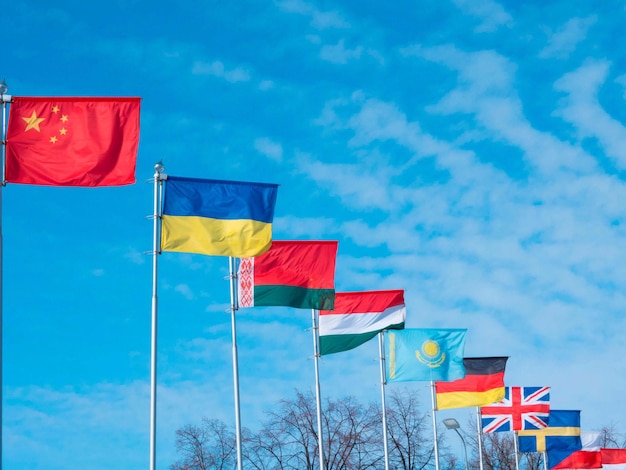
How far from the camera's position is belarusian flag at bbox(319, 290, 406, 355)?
38031 mm

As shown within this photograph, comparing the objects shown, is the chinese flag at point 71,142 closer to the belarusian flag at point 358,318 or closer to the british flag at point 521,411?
the belarusian flag at point 358,318

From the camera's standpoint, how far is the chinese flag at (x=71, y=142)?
2117 cm

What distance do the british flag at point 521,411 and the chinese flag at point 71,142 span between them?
36397 millimetres

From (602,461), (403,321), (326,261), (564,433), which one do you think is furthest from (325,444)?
(326,261)

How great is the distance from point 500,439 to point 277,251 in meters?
57.2

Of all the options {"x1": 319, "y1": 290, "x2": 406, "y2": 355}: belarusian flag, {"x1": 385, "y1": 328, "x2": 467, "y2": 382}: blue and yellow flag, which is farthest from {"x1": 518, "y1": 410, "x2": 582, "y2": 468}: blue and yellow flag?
{"x1": 319, "y1": 290, "x2": 406, "y2": 355}: belarusian flag

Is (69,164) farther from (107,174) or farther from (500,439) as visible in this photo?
(500,439)

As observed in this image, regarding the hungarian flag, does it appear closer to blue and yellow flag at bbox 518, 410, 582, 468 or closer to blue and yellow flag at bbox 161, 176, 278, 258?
blue and yellow flag at bbox 518, 410, 582, 468

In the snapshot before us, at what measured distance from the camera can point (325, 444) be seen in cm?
6216

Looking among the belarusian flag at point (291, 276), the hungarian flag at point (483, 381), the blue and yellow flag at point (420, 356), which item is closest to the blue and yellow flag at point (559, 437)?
the hungarian flag at point (483, 381)

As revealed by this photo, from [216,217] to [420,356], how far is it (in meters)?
17.3

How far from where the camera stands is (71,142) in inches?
836

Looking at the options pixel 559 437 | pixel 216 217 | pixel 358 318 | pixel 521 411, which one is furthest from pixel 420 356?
pixel 559 437

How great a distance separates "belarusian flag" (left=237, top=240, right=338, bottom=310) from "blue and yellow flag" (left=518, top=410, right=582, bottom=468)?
29.8 meters
